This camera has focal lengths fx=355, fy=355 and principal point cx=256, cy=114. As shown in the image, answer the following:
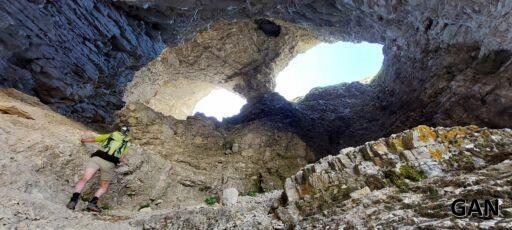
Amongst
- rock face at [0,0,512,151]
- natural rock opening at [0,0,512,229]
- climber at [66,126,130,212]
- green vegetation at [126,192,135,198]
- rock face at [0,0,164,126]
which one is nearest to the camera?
natural rock opening at [0,0,512,229]

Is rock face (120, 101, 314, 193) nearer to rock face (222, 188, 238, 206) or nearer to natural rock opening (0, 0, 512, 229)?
natural rock opening (0, 0, 512, 229)

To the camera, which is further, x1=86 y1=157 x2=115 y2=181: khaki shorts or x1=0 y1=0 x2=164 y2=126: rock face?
x1=0 y1=0 x2=164 y2=126: rock face

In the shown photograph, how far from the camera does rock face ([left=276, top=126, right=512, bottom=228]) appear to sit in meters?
7.04

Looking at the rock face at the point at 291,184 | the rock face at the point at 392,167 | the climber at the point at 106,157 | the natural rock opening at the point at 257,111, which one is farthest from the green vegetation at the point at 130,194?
the rock face at the point at 392,167

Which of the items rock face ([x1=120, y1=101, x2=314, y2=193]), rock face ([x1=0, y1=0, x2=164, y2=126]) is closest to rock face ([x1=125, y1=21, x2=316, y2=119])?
rock face ([x1=0, y1=0, x2=164, y2=126])

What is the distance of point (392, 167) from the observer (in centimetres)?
774

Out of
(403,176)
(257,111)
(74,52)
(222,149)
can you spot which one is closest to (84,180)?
(403,176)

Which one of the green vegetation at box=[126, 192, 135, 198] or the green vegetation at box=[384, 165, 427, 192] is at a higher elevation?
the green vegetation at box=[384, 165, 427, 192]

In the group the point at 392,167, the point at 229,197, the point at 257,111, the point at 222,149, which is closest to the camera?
the point at 392,167

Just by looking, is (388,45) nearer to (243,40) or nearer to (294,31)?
(294,31)

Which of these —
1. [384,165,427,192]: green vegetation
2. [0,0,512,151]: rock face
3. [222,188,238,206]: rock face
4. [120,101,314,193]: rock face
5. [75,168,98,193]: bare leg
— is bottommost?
[75,168,98,193]: bare leg

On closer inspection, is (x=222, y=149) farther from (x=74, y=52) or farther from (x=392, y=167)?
(x=392, y=167)

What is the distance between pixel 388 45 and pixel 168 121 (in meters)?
12.6

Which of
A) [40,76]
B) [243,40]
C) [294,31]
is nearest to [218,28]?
[243,40]
